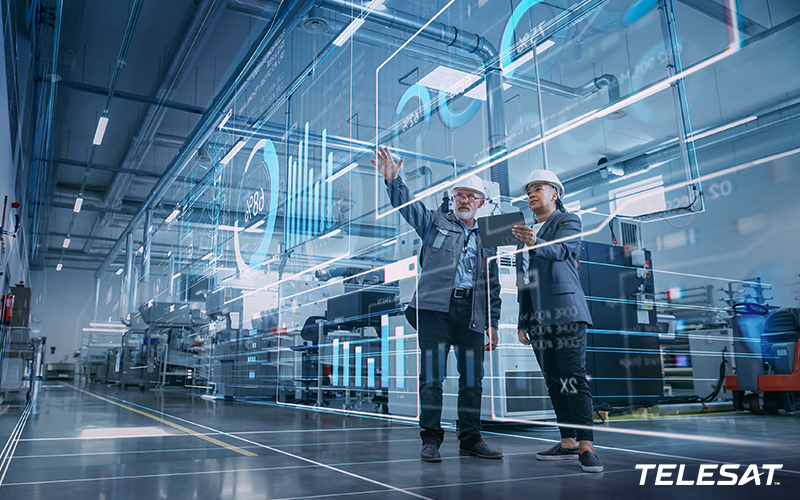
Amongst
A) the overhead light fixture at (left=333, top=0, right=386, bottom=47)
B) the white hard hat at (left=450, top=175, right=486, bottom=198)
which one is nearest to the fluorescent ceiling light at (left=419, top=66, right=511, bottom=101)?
the overhead light fixture at (left=333, top=0, right=386, bottom=47)

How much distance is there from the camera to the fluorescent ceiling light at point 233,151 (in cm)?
810

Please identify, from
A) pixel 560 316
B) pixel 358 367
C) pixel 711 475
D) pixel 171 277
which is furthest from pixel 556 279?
pixel 171 277

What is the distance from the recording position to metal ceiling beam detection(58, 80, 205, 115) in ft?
27.2

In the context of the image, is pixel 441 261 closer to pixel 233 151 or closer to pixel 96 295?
pixel 233 151

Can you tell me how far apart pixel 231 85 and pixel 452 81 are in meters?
3.16

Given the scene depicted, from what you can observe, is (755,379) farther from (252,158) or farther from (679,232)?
(252,158)

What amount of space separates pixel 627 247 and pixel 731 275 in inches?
31.1

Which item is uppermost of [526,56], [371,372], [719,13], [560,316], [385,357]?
[719,13]

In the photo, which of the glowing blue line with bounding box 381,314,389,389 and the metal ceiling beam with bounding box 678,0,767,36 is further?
the metal ceiling beam with bounding box 678,0,767,36

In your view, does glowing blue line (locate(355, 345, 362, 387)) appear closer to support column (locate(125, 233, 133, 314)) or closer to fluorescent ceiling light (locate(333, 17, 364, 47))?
fluorescent ceiling light (locate(333, 17, 364, 47))

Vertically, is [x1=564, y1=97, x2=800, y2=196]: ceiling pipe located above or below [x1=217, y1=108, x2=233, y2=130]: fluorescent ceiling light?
below

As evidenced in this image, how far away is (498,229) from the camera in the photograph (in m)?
2.70

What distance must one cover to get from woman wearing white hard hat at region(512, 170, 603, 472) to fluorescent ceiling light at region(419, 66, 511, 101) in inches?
140

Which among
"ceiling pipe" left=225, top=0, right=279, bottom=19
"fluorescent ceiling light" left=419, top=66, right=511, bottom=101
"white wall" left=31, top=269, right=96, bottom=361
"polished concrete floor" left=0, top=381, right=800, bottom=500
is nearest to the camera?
"polished concrete floor" left=0, top=381, right=800, bottom=500
